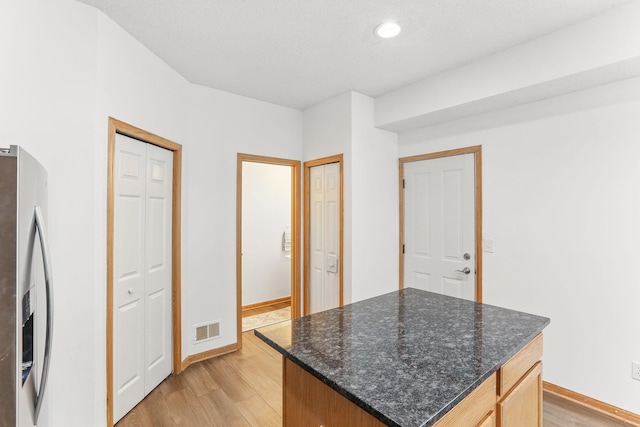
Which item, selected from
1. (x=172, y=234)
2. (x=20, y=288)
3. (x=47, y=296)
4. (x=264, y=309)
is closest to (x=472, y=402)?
(x=20, y=288)

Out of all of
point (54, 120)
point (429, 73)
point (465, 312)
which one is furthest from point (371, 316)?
point (429, 73)

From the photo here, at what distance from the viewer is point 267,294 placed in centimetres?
500

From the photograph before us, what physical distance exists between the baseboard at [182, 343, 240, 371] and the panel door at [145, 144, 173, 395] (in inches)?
7.1

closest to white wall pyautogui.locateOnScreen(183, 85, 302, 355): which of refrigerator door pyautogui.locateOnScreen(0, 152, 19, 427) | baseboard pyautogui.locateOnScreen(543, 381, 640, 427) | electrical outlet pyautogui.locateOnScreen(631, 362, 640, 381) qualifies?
refrigerator door pyautogui.locateOnScreen(0, 152, 19, 427)

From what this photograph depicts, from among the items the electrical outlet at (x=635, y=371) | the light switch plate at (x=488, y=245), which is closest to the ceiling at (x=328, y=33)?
the light switch plate at (x=488, y=245)

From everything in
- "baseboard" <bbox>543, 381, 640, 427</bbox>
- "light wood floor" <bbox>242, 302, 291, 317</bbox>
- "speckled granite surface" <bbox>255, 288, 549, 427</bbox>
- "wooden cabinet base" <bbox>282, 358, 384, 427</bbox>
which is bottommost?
"light wood floor" <bbox>242, 302, 291, 317</bbox>

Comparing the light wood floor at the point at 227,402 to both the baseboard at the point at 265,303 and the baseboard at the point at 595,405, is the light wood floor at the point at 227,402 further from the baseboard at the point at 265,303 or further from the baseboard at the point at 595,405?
the baseboard at the point at 265,303

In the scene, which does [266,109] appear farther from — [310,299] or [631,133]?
[631,133]

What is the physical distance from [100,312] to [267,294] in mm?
Result: 3129

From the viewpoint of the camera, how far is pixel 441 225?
3295 millimetres

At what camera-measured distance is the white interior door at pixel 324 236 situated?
3490 millimetres

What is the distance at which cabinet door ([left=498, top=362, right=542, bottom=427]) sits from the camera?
1.31 metres

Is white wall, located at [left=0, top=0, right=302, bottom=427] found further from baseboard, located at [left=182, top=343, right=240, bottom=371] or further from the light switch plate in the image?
the light switch plate

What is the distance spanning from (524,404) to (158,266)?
259 centimetres
